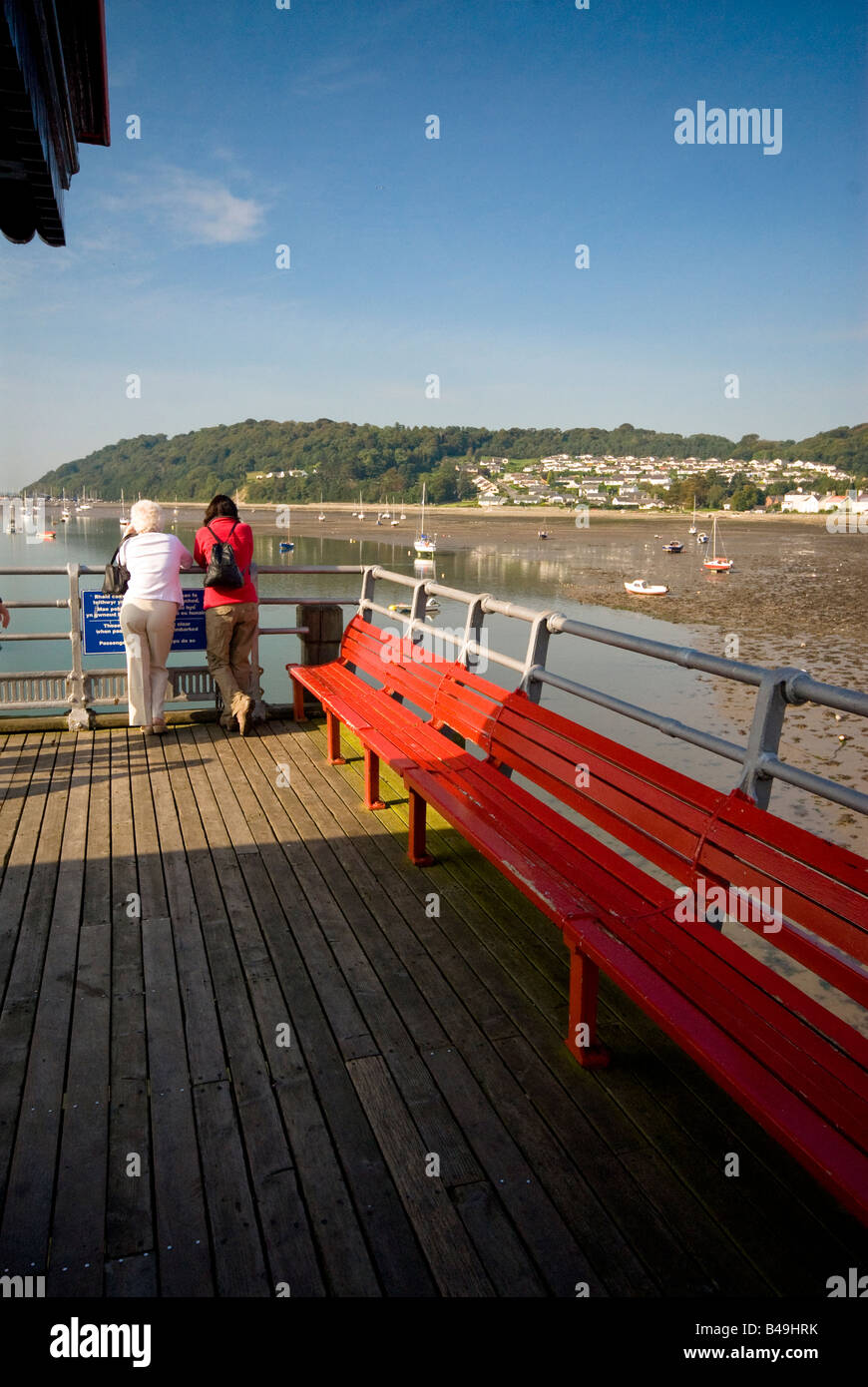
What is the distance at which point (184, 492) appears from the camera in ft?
398

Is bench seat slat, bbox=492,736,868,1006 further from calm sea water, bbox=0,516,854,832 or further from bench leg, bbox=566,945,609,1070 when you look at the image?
calm sea water, bbox=0,516,854,832

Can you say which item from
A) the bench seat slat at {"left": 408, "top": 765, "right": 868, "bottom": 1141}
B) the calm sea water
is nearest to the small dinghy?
the calm sea water

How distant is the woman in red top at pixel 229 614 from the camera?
6.20 meters

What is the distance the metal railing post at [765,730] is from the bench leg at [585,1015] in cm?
71

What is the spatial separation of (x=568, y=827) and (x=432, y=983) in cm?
78

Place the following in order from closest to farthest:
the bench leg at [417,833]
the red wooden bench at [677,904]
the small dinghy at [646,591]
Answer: the red wooden bench at [677,904], the bench leg at [417,833], the small dinghy at [646,591]

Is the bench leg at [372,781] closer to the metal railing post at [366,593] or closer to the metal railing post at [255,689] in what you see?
the metal railing post at [255,689]

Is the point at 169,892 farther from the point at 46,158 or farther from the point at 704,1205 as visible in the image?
the point at 46,158

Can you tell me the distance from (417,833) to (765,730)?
193cm

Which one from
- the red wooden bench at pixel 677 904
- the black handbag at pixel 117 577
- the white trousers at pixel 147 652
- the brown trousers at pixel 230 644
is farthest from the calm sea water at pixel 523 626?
the red wooden bench at pixel 677 904

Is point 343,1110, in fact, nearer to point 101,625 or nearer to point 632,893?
point 632,893

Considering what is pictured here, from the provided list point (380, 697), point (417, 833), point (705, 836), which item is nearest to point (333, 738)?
point (380, 697)

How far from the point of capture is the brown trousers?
249 inches
